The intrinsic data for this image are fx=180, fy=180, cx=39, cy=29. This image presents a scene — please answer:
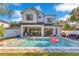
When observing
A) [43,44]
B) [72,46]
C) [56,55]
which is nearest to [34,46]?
[43,44]

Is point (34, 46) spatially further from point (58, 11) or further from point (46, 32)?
point (58, 11)

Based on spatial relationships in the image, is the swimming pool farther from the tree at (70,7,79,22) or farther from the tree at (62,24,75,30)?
the tree at (70,7,79,22)

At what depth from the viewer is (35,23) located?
229 inches

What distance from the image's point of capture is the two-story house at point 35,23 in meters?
5.72

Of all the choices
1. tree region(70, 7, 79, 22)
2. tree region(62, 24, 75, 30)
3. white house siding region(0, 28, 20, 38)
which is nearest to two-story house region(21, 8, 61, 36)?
white house siding region(0, 28, 20, 38)

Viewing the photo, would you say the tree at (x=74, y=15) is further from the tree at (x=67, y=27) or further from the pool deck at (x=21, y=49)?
the pool deck at (x=21, y=49)

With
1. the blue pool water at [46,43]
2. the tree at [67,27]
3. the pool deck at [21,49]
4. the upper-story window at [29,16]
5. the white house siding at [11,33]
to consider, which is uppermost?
the upper-story window at [29,16]

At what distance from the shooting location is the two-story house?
5.72 m

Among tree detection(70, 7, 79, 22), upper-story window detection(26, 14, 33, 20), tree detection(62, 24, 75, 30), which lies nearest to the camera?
tree detection(70, 7, 79, 22)

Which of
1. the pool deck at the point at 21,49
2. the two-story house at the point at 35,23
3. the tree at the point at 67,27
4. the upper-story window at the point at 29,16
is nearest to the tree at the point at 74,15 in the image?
the tree at the point at 67,27

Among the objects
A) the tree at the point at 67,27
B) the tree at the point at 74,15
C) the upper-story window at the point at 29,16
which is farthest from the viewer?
the upper-story window at the point at 29,16

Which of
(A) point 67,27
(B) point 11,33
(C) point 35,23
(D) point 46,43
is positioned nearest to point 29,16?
(C) point 35,23

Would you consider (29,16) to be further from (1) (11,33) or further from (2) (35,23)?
(1) (11,33)

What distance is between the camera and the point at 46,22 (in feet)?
19.0
